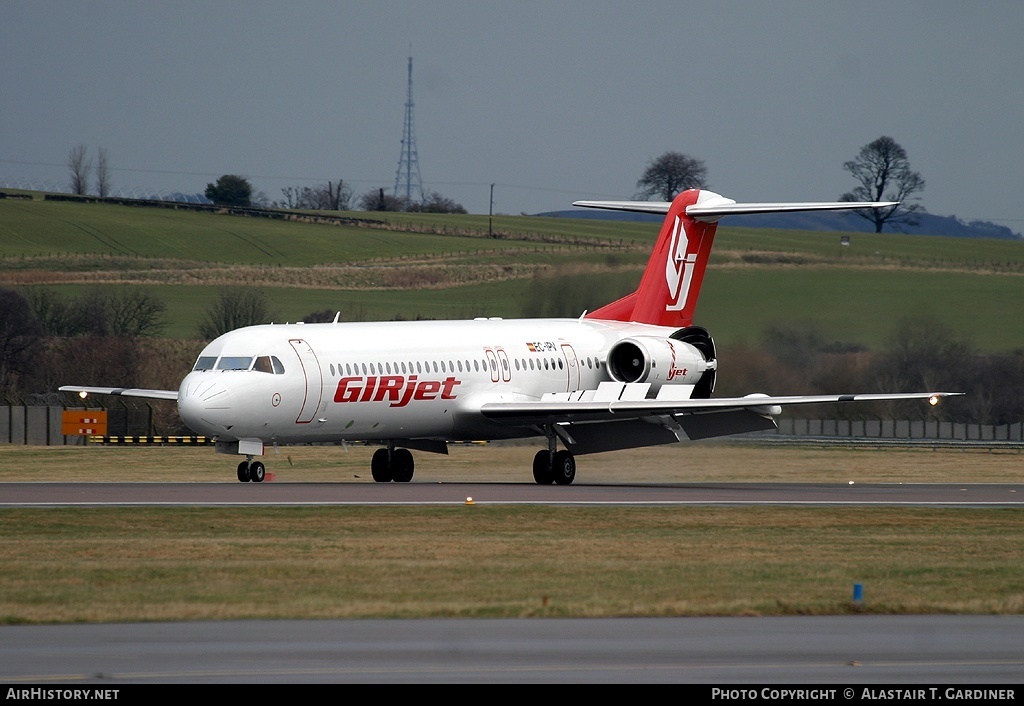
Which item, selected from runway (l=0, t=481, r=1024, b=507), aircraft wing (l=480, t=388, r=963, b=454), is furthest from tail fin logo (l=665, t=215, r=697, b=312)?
runway (l=0, t=481, r=1024, b=507)

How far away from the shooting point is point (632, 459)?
1757 inches

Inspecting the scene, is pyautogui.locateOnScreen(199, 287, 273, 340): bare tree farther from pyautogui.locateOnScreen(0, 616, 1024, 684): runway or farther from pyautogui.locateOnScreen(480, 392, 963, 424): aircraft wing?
pyautogui.locateOnScreen(0, 616, 1024, 684): runway

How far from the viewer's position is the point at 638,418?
38625 mm

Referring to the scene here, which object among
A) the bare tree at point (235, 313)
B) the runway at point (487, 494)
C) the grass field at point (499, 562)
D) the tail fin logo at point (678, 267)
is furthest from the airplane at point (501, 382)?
the bare tree at point (235, 313)

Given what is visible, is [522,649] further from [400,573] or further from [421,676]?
[400,573]

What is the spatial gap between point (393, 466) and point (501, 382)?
324cm

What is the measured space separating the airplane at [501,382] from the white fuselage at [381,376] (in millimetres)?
35

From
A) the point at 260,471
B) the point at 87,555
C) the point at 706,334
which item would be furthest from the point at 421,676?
the point at 706,334

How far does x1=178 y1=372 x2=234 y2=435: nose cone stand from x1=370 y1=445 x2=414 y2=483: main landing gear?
5.87 metres

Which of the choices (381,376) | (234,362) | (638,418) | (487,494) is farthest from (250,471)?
(638,418)

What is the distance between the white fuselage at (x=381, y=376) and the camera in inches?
1326

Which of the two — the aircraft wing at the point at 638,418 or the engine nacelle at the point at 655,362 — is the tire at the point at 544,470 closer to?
the aircraft wing at the point at 638,418

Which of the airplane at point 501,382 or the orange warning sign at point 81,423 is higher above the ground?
the airplane at point 501,382

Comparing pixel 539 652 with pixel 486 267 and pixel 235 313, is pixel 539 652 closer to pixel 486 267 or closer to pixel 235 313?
pixel 235 313
